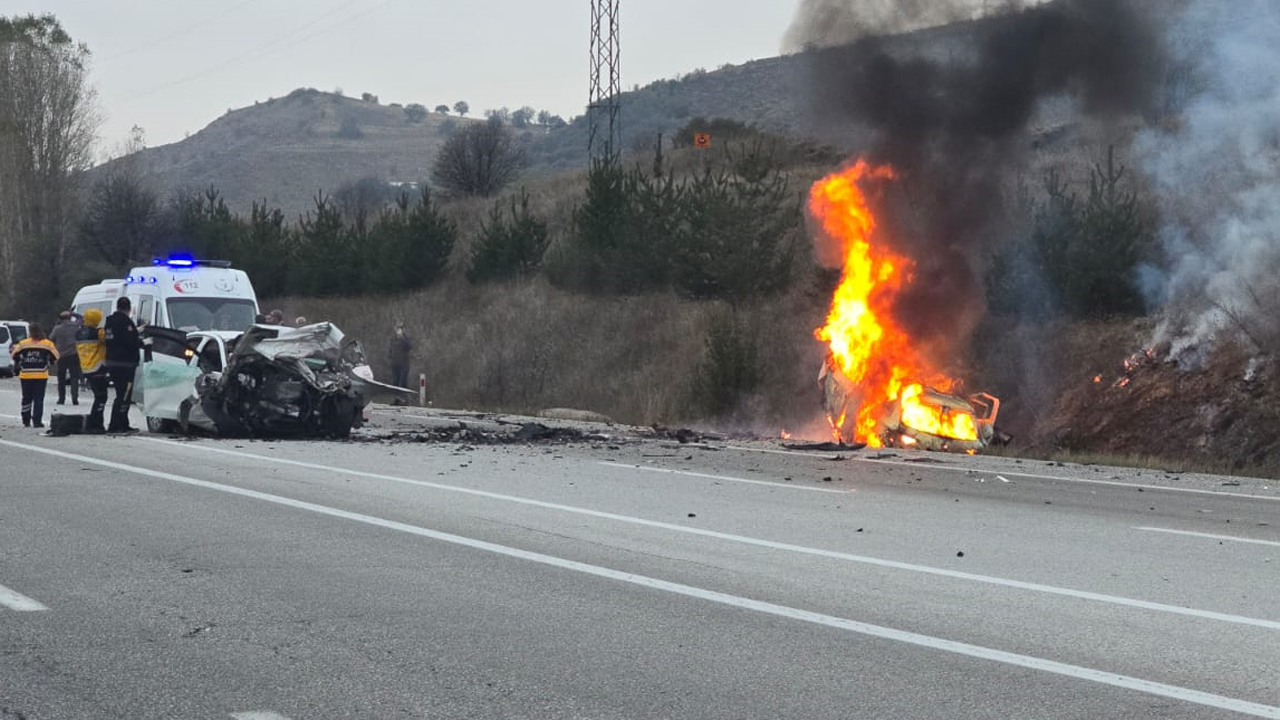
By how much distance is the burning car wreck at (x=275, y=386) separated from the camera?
60.8 ft

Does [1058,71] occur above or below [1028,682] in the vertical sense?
above

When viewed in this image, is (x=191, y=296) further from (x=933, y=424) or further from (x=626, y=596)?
(x=626, y=596)

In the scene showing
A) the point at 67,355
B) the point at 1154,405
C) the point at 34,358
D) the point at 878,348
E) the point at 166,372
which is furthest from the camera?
the point at 67,355

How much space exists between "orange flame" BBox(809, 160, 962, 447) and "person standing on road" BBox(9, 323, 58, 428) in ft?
37.1

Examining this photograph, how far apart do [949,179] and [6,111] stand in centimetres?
5018

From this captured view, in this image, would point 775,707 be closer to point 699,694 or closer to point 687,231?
point 699,694

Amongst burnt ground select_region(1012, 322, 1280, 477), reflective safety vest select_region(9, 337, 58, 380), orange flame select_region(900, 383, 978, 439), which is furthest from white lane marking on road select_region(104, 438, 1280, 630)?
burnt ground select_region(1012, 322, 1280, 477)

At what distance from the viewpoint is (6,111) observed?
2371 inches

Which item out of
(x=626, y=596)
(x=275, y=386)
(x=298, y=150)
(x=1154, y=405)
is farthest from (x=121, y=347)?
(x=298, y=150)

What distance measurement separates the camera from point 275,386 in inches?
732

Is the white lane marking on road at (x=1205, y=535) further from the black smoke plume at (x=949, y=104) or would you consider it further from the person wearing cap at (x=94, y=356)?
the person wearing cap at (x=94, y=356)

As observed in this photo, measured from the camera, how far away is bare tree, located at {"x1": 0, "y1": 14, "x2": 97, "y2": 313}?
198ft

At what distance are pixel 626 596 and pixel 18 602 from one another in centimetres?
331

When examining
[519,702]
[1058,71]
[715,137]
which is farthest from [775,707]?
A: [715,137]
